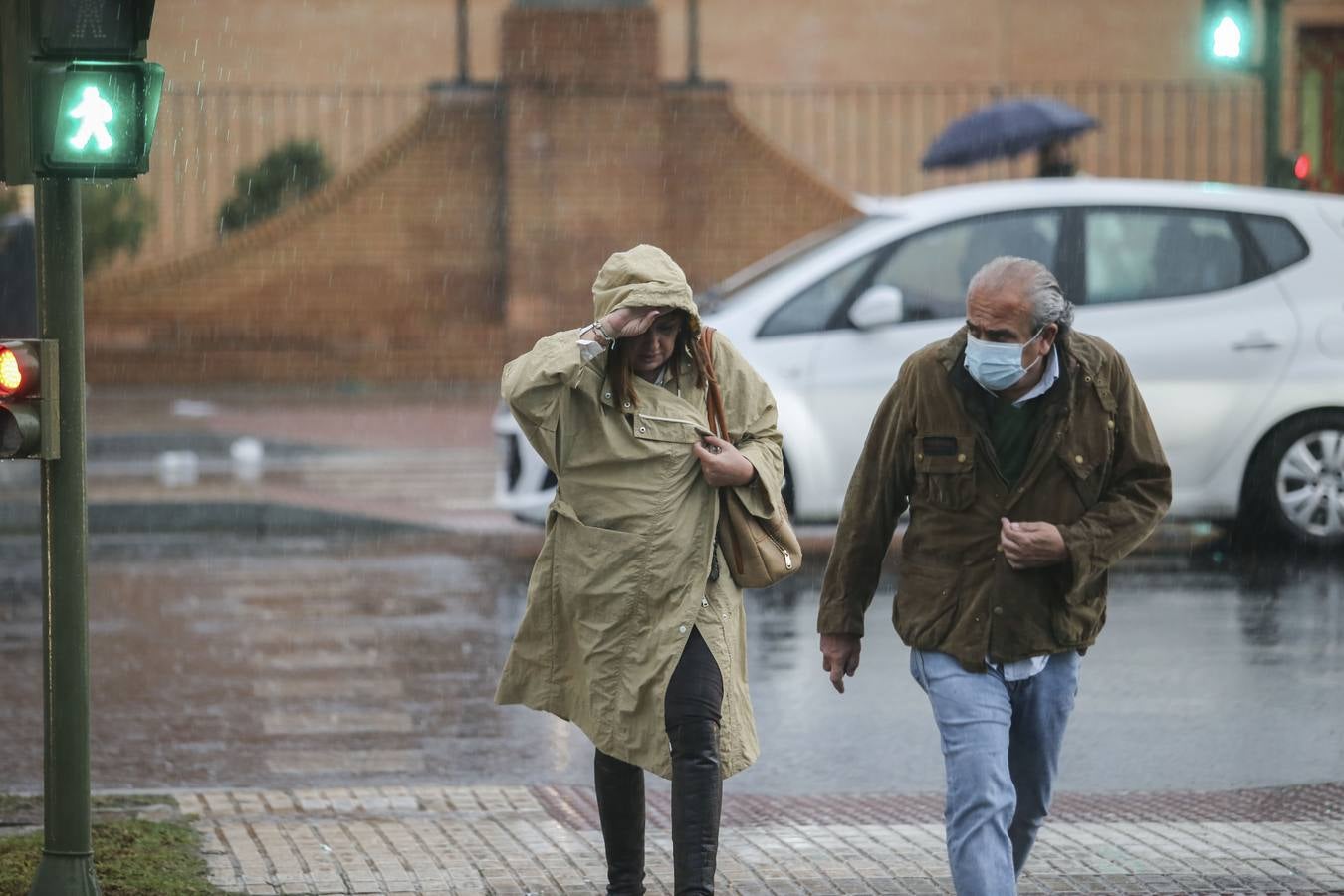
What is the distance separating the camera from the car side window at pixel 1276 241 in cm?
1107

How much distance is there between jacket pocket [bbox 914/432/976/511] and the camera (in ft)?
14.6

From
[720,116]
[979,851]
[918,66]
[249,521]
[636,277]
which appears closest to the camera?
[979,851]

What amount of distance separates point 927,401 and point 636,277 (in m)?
0.71

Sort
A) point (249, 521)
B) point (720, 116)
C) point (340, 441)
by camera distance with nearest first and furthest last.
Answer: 1. point (249, 521)
2. point (340, 441)
3. point (720, 116)

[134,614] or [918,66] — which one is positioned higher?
[918,66]

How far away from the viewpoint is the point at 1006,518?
4.45 metres

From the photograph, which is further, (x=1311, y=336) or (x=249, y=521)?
(x=249, y=521)

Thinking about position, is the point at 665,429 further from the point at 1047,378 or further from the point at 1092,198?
the point at 1092,198

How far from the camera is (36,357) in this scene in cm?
483

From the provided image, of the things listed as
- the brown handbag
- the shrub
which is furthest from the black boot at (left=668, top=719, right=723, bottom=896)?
the shrub

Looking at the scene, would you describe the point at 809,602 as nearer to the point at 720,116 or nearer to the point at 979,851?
the point at 979,851

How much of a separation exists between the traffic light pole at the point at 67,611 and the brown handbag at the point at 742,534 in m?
1.45

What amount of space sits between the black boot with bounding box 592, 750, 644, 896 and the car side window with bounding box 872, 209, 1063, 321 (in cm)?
630

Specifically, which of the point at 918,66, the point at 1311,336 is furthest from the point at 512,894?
the point at 918,66
